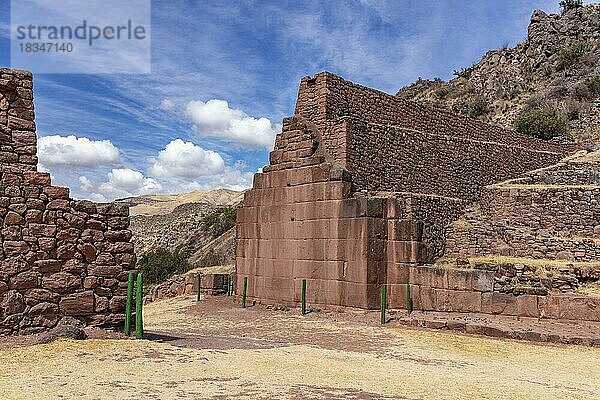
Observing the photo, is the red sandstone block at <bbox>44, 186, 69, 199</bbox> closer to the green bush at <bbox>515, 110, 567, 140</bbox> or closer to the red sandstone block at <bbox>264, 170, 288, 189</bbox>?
the red sandstone block at <bbox>264, 170, 288, 189</bbox>

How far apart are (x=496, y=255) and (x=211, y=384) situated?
1957 cm

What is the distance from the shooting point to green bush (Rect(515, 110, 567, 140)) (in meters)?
46.5

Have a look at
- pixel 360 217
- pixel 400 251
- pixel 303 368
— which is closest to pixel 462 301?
pixel 400 251

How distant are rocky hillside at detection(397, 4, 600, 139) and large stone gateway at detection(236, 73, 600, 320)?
30105 mm

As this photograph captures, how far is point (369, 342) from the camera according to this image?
11.7m

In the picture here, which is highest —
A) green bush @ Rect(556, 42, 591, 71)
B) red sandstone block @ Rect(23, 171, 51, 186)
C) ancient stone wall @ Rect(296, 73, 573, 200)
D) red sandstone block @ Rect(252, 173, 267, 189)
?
green bush @ Rect(556, 42, 591, 71)

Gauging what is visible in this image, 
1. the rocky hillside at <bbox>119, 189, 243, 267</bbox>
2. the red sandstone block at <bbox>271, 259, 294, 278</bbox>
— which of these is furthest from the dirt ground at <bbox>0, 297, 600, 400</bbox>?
the rocky hillside at <bbox>119, 189, 243, 267</bbox>

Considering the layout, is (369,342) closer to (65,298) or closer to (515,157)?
(65,298)

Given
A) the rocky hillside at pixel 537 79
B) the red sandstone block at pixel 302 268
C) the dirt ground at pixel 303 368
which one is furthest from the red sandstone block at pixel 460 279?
the rocky hillside at pixel 537 79

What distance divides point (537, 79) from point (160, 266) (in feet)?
156

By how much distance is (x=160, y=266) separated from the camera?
35.2 m

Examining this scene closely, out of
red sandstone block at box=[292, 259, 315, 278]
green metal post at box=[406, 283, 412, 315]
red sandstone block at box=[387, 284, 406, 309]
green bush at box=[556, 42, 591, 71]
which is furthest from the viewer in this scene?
green bush at box=[556, 42, 591, 71]

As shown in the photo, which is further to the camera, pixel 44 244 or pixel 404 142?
pixel 404 142

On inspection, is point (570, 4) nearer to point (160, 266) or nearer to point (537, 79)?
point (537, 79)
